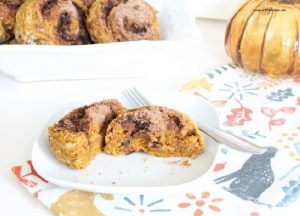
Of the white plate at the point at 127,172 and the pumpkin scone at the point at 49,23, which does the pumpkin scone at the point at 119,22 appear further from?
the white plate at the point at 127,172

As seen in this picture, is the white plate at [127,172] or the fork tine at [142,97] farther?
the fork tine at [142,97]

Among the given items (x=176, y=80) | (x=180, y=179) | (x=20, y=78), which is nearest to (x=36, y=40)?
(x=20, y=78)

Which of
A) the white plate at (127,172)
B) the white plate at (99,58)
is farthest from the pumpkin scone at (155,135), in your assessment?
the white plate at (99,58)

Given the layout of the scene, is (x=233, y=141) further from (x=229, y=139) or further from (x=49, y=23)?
(x=49, y=23)

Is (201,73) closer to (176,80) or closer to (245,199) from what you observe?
(176,80)

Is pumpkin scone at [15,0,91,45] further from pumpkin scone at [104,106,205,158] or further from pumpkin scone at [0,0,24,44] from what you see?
pumpkin scone at [104,106,205,158]

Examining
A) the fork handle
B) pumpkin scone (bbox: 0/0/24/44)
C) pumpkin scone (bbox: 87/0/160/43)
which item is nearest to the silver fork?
the fork handle

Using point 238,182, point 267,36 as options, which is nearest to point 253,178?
point 238,182
